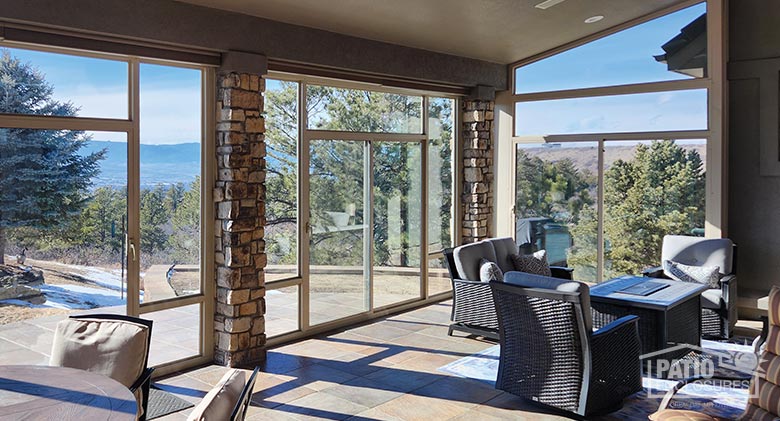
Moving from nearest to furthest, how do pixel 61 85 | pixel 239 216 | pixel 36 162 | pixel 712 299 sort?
pixel 36 162 < pixel 61 85 < pixel 239 216 < pixel 712 299

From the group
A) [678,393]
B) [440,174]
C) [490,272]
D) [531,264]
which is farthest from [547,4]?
[678,393]

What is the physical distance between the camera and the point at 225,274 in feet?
17.6

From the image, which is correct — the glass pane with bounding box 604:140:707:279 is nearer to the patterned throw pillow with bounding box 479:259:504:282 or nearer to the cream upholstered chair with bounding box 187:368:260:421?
the patterned throw pillow with bounding box 479:259:504:282

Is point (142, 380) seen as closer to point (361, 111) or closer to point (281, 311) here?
point (281, 311)

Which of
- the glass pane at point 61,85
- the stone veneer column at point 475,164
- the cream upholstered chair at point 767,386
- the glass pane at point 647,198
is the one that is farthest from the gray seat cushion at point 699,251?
the glass pane at point 61,85

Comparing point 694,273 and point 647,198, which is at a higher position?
point 647,198

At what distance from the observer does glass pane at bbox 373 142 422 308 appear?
288 inches

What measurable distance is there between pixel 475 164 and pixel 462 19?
2316 millimetres

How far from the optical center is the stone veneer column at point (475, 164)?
827cm

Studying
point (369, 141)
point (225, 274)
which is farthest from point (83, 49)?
point (369, 141)

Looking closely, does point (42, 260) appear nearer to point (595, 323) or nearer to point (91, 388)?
point (91, 388)

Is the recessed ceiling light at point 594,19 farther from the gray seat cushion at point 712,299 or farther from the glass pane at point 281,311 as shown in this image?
the glass pane at point 281,311

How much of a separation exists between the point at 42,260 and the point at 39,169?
654 millimetres

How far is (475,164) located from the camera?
27.2 feet
